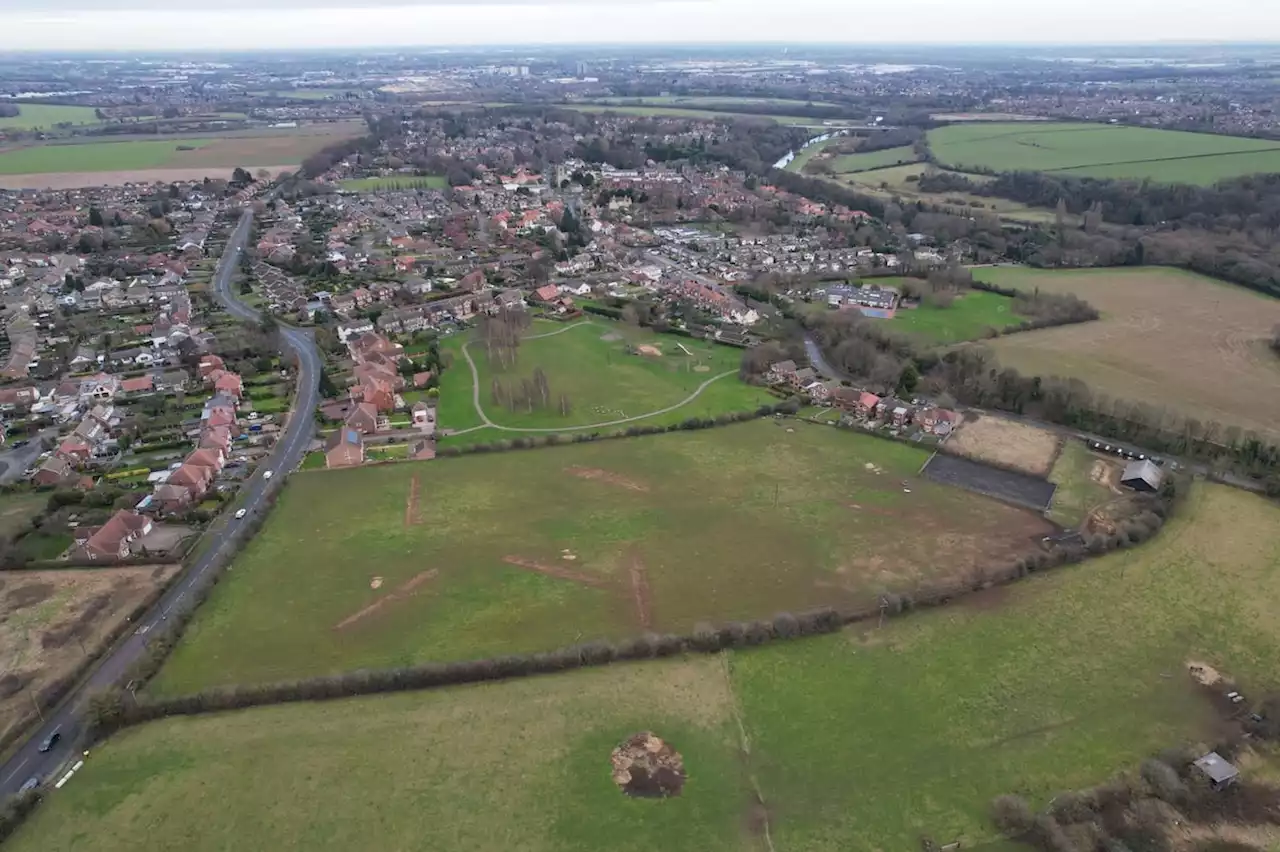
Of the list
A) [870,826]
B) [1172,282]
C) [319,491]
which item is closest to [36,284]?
[319,491]

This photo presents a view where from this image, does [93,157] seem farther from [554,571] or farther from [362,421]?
[554,571]

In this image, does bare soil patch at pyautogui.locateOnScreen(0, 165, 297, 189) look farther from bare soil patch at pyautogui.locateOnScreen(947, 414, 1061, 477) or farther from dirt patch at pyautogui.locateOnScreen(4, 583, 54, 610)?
bare soil patch at pyautogui.locateOnScreen(947, 414, 1061, 477)

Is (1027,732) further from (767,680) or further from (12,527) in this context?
(12,527)

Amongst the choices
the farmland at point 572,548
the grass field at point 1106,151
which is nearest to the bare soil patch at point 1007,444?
the farmland at point 572,548

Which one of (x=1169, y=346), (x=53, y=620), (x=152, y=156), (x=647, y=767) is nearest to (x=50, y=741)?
(x=53, y=620)

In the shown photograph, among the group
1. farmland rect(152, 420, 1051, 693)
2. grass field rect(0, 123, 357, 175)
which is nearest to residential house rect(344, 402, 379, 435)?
farmland rect(152, 420, 1051, 693)

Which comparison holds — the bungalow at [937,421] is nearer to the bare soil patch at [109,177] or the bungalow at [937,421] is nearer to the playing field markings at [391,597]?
the playing field markings at [391,597]
